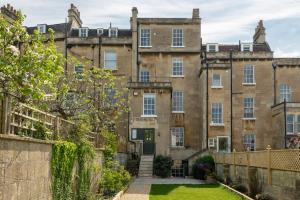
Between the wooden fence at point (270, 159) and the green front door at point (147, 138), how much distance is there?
41.6 ft

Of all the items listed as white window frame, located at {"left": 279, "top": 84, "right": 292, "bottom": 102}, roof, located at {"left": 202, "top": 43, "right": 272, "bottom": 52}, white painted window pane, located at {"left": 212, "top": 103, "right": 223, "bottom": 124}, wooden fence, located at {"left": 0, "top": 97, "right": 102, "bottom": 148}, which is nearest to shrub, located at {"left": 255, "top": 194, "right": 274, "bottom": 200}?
wooden fence, located at {"left": 0, "top": 97, "right": 102, "bottom": 148}

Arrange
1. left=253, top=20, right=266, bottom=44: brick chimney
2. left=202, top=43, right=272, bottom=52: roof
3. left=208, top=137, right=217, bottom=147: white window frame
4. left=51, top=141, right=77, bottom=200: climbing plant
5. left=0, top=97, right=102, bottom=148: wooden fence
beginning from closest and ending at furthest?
left=0, top=97, right=102, bottom=148: wooden fence
left=51, top=141, right=77, bottom=200: climbing plant
left=208, top=137, right=217, bottom=147: white window frame
left=202, top=43, right=272, bottom=52: roof
left=253, top=20, right=266, bottom=44: brick chimney

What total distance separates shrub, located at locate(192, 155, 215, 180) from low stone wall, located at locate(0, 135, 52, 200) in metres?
23.5

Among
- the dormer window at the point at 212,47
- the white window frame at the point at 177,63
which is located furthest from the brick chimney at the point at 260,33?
the white window frame at the point at 177,63

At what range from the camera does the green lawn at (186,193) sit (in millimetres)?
22719

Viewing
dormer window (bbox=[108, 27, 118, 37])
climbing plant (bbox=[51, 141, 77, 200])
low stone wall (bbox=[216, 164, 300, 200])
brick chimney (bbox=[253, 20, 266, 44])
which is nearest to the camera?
climbing plant (bbox=[51, 141, 77, 200])

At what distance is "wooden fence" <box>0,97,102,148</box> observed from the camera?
10.7 metres

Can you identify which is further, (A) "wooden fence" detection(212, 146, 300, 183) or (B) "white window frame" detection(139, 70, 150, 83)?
(B) "white window frame" detection(139, 70, 150, 83)

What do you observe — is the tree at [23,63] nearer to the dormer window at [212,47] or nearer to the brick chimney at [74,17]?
the brick chimney at [74,17]

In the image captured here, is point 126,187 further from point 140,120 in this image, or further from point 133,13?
point 133,13

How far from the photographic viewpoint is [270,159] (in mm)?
19906

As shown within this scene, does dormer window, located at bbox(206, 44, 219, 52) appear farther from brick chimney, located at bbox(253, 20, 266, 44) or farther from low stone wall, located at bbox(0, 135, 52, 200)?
low stone wall, located at bbox(0, 135, 52, 200)

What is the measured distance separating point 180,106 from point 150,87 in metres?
5.61

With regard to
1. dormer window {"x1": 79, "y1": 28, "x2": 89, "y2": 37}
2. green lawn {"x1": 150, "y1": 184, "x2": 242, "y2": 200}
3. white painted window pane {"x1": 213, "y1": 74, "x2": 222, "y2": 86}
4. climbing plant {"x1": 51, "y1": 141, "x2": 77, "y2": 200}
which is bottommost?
green lawn {"x1": 150, "y1": 184, "x2": 242, "y2": 200}
